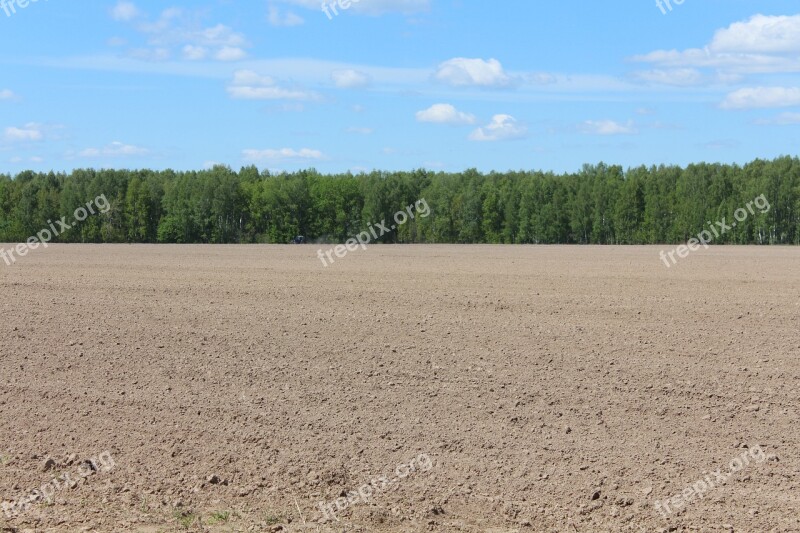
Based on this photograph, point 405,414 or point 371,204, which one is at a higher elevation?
point 371,204

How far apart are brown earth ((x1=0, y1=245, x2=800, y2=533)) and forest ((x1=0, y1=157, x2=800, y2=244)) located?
52823mm

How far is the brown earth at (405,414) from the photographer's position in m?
7.60

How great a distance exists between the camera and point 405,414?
32.8 feet

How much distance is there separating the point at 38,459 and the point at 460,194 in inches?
2607

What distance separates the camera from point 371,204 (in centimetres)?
7462

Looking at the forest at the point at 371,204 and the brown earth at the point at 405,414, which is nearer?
the brown earth at the point at 405,414

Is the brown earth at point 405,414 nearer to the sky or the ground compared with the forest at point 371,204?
nearer to the ground

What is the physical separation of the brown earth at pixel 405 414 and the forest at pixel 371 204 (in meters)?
52.8

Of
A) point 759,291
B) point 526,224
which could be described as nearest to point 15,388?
point 759,291

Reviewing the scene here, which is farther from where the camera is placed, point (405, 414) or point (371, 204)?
point (371, 204)

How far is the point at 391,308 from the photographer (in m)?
18.2

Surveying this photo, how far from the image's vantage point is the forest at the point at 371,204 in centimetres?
7000

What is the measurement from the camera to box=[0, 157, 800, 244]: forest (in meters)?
70.0

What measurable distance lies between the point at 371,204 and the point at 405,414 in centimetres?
6501
